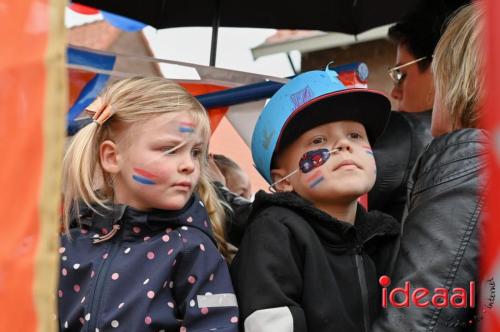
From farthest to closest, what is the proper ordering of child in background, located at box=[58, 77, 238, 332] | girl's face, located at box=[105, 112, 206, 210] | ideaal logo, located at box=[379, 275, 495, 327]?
girl's face, located at box=[105, 112, 206, 210] < child in background, located at box=[58, 77, 238, 332] < ideaal logo, located at box=[379, 275, 495, 327]

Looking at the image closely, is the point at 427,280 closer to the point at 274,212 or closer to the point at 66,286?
the point at 274,212

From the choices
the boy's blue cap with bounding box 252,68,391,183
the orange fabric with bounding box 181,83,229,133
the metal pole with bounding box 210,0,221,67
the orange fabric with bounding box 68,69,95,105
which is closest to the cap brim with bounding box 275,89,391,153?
the boy's blue cap with bounding box 252,68,391,183

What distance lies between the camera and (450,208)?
1862 mm

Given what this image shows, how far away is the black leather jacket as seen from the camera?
1.81 m

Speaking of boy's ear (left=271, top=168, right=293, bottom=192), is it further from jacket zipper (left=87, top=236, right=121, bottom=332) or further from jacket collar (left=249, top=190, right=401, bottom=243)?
jacket zipper (left=87, top=236, right=121, bottom=332)

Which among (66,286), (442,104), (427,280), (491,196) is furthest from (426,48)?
(491,196)

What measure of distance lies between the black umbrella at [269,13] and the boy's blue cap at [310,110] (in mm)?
1639

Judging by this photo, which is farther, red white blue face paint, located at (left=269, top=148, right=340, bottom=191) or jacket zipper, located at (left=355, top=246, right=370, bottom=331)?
red white blue face paint, located at (left=269, top=148, right=340, bottom=191)

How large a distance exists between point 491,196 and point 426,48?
2206mm

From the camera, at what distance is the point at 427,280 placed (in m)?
1.83

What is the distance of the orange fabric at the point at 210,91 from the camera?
382 centimetres

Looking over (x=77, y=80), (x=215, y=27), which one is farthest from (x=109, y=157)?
(x=77, y=80)

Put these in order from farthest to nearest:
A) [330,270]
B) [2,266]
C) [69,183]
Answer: [69,183] < [330,270] < [2,266]

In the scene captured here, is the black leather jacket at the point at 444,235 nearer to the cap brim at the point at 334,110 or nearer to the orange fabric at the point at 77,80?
the cap brim at the point at 334,110
